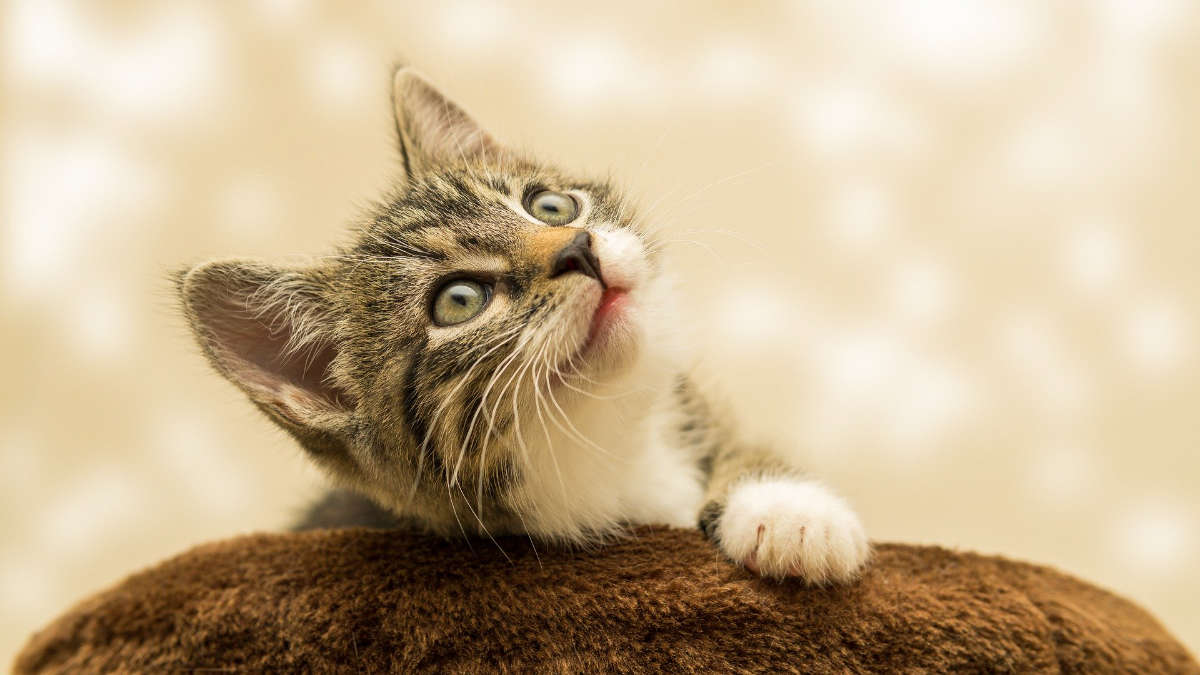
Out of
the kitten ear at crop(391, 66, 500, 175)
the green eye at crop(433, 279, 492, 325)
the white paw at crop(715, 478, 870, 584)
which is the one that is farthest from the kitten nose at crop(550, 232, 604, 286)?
the kitten ear at crop(391, 66, 500, 175)

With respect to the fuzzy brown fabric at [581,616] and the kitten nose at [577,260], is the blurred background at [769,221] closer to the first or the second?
the fuzzy brown fabric at [581,616]

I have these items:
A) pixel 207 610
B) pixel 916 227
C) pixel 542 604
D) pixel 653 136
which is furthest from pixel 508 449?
pixel 916 227

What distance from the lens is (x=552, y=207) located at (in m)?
1.17

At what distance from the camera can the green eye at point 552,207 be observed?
1.14 metres

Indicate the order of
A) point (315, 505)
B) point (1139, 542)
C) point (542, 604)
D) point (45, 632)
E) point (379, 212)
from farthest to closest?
point (1139, 542) → point (315, 505) → point (379, 212) → point (45, 632) → point (542, 604)

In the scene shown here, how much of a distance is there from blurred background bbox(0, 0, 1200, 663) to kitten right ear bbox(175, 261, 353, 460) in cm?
83

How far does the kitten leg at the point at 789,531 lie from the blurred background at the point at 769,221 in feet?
2.91

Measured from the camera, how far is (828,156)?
6.76 ft

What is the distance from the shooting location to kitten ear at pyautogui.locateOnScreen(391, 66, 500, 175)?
135cm

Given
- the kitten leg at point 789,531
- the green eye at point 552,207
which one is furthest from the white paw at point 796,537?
the green eye at point 552,207

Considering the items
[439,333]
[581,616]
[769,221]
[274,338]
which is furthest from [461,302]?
[769,221]

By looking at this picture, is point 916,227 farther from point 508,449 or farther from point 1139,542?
point 508,449

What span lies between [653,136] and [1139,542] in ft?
5.35

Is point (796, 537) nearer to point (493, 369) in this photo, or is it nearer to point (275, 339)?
point (493, 369)
